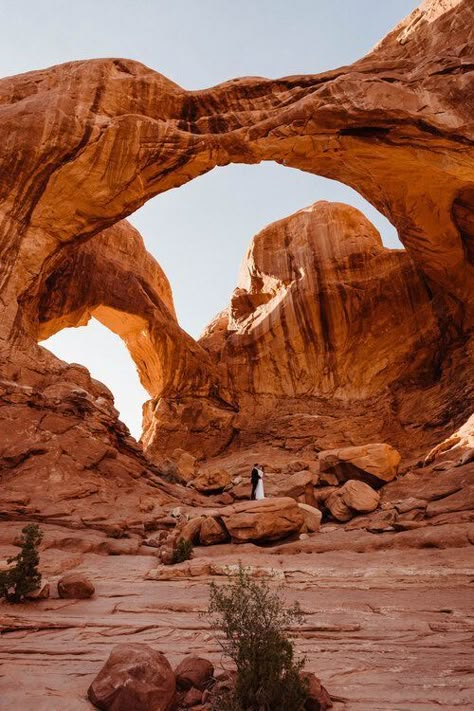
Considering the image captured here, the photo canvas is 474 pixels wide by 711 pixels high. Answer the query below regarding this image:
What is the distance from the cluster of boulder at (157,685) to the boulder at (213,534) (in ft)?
24.2

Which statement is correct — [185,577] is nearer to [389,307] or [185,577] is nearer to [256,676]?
[256,676]

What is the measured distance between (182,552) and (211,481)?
10551 millimetres

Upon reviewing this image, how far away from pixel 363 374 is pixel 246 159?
47.9 ft

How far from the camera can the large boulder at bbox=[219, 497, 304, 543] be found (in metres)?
11.4

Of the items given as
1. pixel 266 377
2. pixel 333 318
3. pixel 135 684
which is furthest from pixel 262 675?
pixel 266 377

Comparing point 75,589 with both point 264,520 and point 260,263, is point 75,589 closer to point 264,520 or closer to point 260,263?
point 264,520

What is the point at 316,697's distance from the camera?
3.98m

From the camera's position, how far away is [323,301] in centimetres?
2931

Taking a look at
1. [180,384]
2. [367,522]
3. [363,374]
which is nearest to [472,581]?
[367,522]

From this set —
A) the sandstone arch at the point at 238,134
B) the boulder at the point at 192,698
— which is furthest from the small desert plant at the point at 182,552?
the sandstone arch at the point at 238,134

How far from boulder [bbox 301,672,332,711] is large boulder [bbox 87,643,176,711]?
3.98 ft

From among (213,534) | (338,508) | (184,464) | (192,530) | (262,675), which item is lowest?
(262,675)

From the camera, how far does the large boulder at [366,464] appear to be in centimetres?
1677

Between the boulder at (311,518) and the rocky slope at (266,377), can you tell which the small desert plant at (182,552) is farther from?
the boulder at (311,518)
